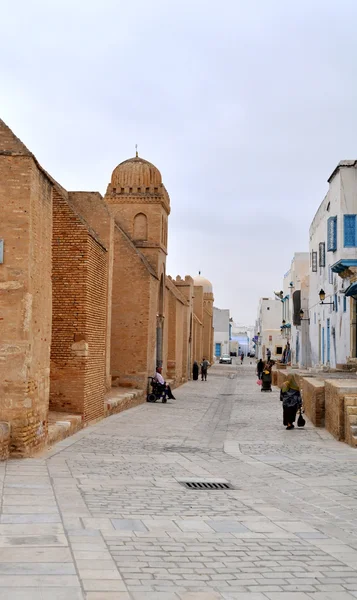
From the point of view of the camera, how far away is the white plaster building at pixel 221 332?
115 metres

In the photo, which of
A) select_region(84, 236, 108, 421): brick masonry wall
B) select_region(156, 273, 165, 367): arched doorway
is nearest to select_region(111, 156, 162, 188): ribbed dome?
select_region(156, 273, 165, 367): arched doorway

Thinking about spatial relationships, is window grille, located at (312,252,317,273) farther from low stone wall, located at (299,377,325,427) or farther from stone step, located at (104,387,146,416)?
low stone wall, located at (299,377,325,427)

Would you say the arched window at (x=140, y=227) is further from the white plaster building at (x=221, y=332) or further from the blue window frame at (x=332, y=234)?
the white plaster building at (x=221, y=332)

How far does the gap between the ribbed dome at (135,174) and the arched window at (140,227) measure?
1.24 m

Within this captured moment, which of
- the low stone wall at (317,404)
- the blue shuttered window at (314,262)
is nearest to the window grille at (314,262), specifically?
the blue shuttered window at (314,262)

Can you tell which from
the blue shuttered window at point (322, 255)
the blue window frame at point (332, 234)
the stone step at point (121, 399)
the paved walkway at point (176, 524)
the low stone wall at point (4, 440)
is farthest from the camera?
the blue shuttered window at point (322, 255)

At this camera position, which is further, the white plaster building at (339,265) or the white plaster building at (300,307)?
the white plaster building at (300,307)

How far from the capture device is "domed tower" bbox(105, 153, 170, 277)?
93.7ft

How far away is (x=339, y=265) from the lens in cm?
2450

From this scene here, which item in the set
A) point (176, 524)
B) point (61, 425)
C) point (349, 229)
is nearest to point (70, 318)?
point (61, 425)

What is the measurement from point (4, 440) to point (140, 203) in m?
19.8

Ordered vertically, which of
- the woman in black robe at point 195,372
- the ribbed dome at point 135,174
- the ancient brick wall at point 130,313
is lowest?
the woman in black robe at point 195,372

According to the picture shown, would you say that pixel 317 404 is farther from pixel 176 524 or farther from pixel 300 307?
pixel 300 307

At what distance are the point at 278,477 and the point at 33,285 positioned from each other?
13.9 ft
